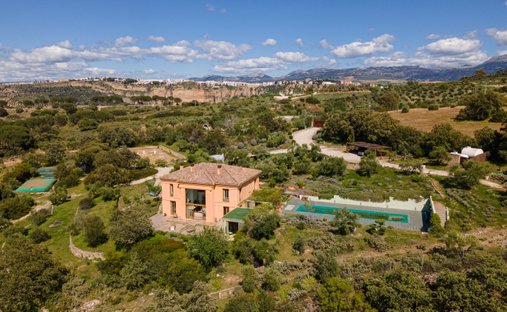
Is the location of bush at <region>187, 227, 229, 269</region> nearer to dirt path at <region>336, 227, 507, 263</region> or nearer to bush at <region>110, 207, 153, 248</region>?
bush at <region>110, 207, 153, 248</region>

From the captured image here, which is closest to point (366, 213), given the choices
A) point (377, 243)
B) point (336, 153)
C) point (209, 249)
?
point (377, 243)

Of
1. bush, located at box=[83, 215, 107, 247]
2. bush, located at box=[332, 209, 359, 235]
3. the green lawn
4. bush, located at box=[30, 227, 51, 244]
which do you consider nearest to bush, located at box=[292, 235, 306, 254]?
bush, located at box=[332, 209, 359, 235]

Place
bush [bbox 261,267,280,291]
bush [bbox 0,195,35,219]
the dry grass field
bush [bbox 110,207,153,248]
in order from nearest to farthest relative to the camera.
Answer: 1. bush [bbox 261,267,280,291]
2. bush [bbox 110,207,153,248]
3. bush [bbox 0,195,35,219]
4. the dry grass field

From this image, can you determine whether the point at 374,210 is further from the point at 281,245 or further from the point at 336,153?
the point at 336,153

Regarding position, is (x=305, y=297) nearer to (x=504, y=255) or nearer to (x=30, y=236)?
(x=504, y=255)

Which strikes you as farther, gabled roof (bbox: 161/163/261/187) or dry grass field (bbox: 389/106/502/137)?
dry grass field (bbox: 389/106/502/137)

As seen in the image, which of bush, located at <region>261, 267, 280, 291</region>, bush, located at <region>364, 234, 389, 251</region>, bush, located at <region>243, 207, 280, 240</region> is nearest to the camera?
bush, located at <region>261, 267, 280, 291</region>
